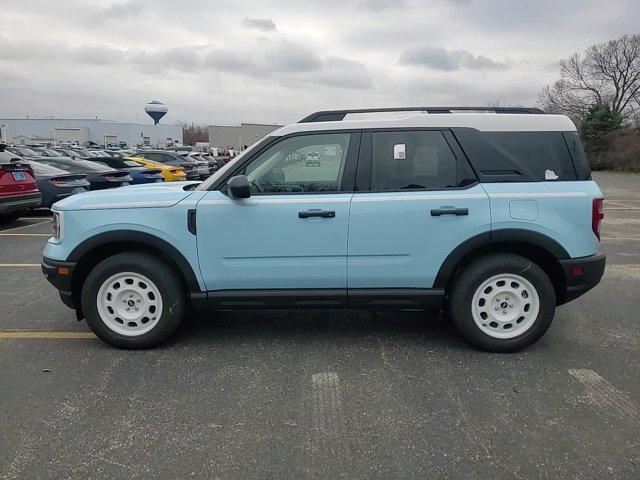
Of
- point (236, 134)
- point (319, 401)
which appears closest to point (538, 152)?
point (319, 401)

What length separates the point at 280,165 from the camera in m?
3.81

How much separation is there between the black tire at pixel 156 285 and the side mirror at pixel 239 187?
2.78ft

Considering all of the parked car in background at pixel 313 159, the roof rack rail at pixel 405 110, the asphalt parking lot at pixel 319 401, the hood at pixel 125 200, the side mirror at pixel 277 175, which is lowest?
the asphalt parking lot at pixel 319 401

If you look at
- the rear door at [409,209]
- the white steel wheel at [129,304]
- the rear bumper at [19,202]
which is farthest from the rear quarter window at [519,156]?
the rear bumper at [19,202]

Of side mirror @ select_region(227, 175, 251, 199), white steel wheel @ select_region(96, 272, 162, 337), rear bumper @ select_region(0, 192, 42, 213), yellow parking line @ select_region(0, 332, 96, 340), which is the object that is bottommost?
yellow parking line @ select_region(0, 332, 96, 340)

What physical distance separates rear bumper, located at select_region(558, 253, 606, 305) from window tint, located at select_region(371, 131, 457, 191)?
1.08 m

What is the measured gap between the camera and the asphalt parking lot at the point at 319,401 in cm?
253

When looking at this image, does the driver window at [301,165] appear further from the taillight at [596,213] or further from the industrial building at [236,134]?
the industrial building at [236,134]

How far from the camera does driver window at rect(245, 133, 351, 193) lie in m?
3.77

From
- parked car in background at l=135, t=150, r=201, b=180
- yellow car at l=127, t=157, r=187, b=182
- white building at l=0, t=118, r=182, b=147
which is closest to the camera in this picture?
yellow car at l=127, t=157, r=187, b=182

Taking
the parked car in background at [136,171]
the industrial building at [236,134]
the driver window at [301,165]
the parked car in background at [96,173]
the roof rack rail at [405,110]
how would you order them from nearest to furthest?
the driver window at [301,165]
the roof rack rail at [405,110]
the parked car in background at [96,173]
the parked car in background at [136,171]
the industrial building at [236,134]

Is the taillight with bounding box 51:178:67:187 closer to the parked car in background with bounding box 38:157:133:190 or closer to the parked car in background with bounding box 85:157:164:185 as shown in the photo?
the parked car in background with bounding box 38:157:133:190

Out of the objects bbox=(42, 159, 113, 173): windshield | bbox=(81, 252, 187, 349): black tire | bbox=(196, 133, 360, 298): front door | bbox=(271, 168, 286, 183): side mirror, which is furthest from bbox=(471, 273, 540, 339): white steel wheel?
bbox=(42, 159, 113, 173): windshield

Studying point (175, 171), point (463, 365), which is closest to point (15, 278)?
point (463, 365)
